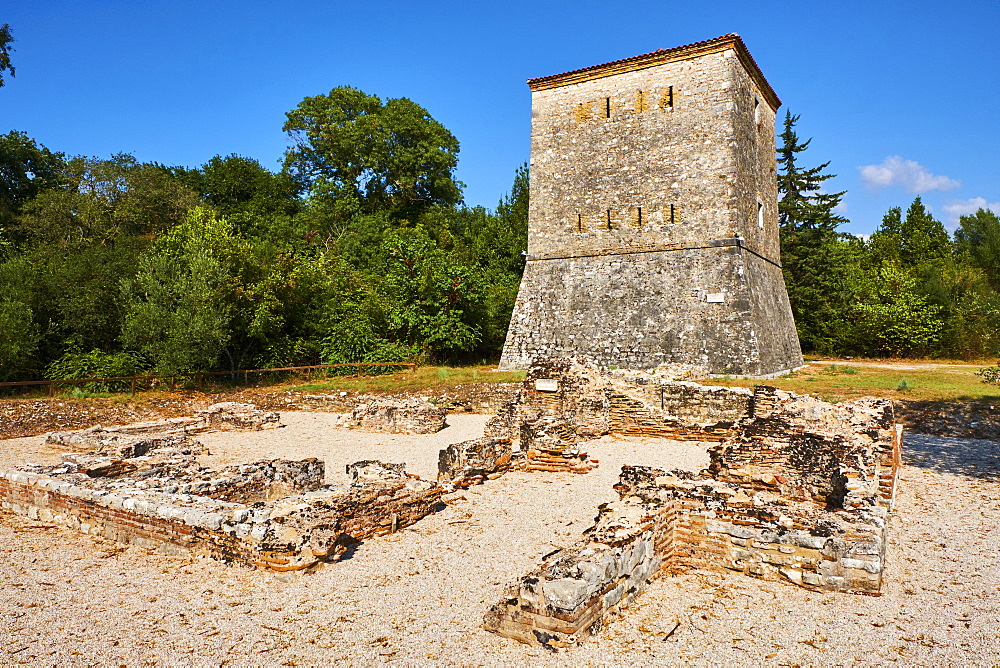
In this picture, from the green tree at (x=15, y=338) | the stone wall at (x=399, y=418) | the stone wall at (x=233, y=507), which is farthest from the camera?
the green tree at (x=15, y=338)

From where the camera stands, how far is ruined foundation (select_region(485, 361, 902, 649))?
434cm

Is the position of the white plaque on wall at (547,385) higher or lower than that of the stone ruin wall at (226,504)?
higher

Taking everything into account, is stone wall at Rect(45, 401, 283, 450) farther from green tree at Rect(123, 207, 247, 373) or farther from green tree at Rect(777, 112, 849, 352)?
green tree at Rect(777, 112, 849, 352)

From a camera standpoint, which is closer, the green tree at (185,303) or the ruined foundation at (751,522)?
the ruined foundation at (751,522)

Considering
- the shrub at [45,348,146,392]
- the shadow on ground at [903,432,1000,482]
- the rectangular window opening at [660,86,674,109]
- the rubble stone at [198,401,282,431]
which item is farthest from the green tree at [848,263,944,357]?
the shrub at [45,348,146,392]

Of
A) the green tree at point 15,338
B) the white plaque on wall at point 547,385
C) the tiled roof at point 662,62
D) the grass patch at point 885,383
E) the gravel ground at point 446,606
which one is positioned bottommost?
the gravel ground at point 446,606

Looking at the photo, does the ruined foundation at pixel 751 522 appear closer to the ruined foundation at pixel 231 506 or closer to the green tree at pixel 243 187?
the ruined foundation at pixel 231 506

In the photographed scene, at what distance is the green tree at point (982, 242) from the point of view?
49656 millimetres

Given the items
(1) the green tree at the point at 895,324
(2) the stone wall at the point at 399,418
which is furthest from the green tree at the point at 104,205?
(1) the green tree at the point at 895,324

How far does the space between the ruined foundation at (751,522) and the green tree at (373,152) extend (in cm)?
3181

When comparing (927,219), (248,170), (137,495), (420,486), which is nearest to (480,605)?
(420,486)

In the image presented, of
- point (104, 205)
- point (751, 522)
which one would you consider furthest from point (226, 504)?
point (104, 205)

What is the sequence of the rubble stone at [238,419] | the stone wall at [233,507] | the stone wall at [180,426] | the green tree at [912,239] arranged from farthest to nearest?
the green tree at [912,239] < the rubble stone at [238,419] < the stone wall at [180,426] < the stone wall at [233,507]

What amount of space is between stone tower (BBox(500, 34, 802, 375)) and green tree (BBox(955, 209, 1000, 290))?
38.1 meters
